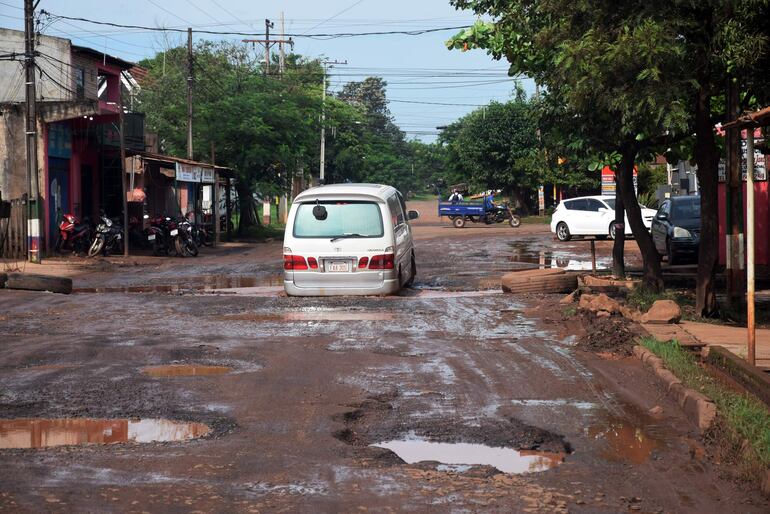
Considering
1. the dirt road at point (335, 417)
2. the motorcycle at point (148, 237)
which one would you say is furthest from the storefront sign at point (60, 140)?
the dirt road at point (335, 417)

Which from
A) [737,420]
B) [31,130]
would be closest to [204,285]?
[31,130]

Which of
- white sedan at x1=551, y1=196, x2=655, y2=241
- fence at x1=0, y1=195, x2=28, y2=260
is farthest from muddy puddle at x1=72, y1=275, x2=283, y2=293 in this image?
white sedan at x1=551, y1=196, x2=655, y2=241

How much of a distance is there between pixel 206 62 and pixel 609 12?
49344 mm

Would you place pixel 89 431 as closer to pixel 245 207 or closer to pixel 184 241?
pixel 184 241

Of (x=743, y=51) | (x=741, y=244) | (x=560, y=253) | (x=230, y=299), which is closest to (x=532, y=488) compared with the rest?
(x=743, y=51)

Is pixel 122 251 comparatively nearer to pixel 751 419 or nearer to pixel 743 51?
pixel 743 51

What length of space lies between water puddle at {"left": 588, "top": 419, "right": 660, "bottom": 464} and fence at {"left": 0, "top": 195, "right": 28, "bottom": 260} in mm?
21586

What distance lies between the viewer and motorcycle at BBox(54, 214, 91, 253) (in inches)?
1092

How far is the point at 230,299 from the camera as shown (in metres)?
15.8

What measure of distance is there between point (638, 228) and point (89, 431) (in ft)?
38.6

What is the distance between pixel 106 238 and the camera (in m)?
28.0

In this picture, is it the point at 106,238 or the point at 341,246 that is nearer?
the point at 341,246

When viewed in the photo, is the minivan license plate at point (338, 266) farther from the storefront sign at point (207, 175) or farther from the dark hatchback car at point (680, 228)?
the storefront sign at point (207, 175)

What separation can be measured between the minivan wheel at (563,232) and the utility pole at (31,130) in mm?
19010
